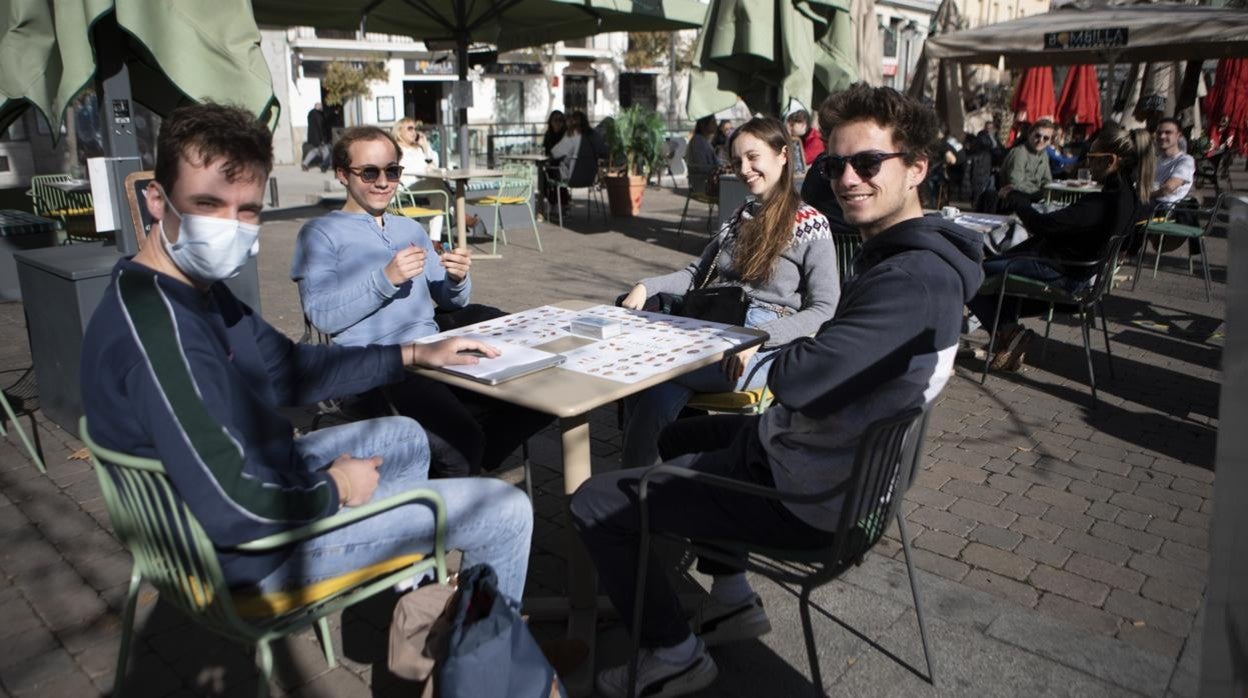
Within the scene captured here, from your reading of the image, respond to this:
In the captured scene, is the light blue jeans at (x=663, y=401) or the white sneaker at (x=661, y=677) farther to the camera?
the light blue jeans at (x=663, y=401)

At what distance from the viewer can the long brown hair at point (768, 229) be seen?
11.8 ft

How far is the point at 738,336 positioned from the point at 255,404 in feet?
4.95

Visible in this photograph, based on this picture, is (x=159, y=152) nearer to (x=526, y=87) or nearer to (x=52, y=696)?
(x=52, y=696)

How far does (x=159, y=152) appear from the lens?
2.05 m

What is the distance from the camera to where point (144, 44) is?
147 inches

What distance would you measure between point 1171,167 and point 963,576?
7.37m

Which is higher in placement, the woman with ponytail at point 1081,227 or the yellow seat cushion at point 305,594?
the woman with ponytail at point 1081,227

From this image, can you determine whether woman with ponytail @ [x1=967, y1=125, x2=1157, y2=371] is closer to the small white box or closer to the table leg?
the small white box

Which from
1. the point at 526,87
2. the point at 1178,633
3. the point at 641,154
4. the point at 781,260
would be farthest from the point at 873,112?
the point at 526,87

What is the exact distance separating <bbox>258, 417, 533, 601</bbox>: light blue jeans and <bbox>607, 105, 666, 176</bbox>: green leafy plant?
41.6ft

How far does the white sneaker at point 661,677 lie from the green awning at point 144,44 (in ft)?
9.01

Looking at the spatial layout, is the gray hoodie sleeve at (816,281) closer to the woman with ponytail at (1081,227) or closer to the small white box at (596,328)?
the small white box at (596,328)

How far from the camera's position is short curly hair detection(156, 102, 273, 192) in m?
2.01

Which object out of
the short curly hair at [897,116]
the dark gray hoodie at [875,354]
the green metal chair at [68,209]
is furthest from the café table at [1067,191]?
the green metal chair at [68,209]
